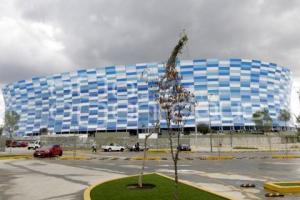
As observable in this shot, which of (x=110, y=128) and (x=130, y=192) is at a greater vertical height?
(x=110, y=128)

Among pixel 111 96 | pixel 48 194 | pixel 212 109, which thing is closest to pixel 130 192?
pixel 48 194

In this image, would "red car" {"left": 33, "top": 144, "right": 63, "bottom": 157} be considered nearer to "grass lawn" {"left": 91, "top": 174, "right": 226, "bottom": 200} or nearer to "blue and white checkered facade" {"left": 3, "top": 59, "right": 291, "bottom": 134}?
"grass lawn" {"left": 91, "top": 174, "right": 226, "bottom": 200}

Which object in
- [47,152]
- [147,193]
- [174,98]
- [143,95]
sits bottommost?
[147,193]

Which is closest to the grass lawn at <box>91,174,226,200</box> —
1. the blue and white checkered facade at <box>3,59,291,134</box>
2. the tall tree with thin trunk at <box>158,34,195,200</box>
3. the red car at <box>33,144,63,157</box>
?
the tall tree with thin trunk at <box>158,34,195,200</box>

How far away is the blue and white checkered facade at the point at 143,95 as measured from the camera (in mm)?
141500

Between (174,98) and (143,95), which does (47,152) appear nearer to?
(174,98)

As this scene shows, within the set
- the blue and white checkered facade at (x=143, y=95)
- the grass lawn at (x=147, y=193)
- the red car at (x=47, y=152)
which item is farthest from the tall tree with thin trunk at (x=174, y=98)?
the blue and white checkered facade at (x=143, y=95)

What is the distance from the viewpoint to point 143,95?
145m

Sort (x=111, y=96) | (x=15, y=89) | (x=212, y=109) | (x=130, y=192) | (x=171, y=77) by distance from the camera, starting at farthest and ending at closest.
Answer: (x=15, y=89) < (x=111, y=96) < (x=212, y=109) < (x=130, y=192) < (x=171, y=77)

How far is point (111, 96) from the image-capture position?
15062cm

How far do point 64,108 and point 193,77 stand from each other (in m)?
54.3

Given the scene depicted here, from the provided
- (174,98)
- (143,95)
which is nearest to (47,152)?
(174,98)

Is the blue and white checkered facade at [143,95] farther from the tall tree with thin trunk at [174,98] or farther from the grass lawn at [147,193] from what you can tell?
the tall tree with thin trunk at [174,98]

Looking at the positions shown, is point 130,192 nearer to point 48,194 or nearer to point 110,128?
point 48,194
